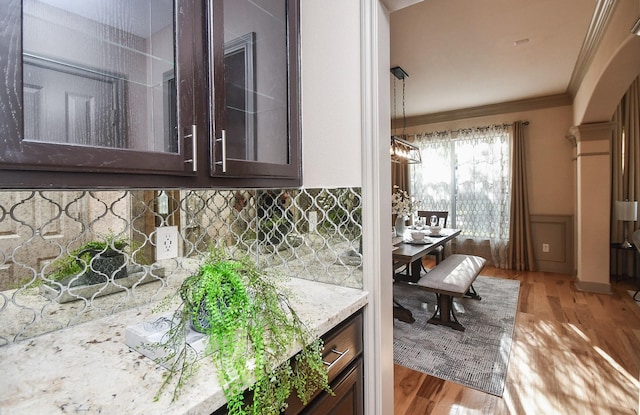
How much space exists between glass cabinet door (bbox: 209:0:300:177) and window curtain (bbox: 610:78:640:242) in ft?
16.9

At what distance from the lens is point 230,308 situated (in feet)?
2.67

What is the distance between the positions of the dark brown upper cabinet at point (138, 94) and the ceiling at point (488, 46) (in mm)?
795

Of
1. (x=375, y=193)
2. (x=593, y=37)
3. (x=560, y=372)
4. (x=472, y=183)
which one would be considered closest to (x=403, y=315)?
(x=560, y=372)

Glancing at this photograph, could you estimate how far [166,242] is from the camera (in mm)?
1211

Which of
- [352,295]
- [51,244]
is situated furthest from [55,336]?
[352,295]

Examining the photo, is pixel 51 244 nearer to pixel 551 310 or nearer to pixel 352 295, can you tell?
pixel 352 295

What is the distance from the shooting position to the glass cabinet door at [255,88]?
989mm

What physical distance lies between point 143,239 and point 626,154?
234 inches

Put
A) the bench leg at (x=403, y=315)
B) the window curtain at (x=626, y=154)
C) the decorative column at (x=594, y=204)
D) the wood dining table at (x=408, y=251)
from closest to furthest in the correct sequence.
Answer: the wood dining table at (x=408, y=251), the bench leg at (x=403, y=315), the decorative column at (x=594, y=204), the window curtain at (x=626, y=154)

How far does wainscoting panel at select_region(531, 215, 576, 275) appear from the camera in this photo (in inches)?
189

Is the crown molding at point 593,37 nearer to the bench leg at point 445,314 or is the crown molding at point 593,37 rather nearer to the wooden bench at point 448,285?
the wooden bench at point 448,285

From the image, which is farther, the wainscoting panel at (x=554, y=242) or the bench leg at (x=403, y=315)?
the wainscoting panel at (x=554, y=242)

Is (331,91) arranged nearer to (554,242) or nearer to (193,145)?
(193,145)

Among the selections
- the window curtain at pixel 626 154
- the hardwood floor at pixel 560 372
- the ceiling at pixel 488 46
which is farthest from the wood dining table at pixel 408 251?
the window curtain at pixel 626 154
